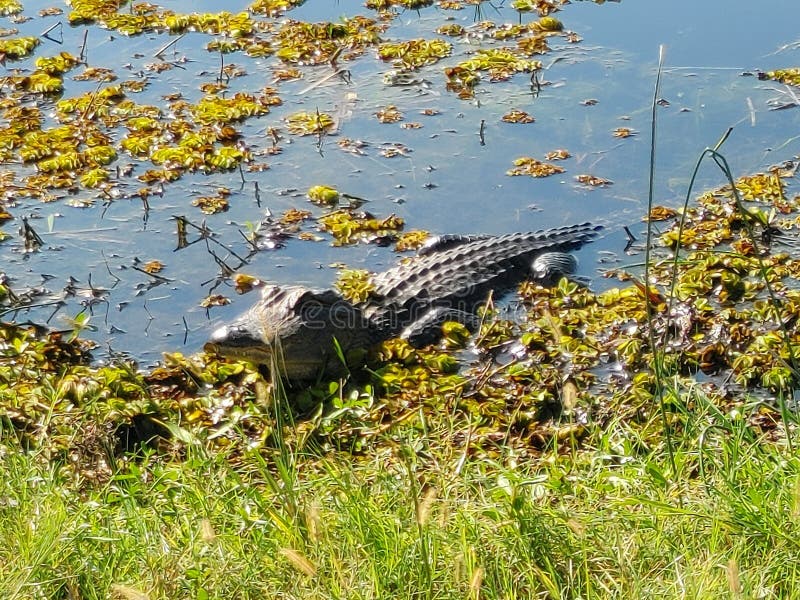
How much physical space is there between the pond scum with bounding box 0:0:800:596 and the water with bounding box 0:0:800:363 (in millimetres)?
155

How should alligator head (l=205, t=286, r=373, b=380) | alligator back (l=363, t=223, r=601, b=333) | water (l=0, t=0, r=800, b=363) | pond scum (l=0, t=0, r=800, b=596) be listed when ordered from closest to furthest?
pond scum (l=0, t=0, r=800, b=596)
alligator head (l=205, t=286, r=373, b=380)
alligator back (l=363, t=223, r=601, b=333)
water (l=0, t=0, r=800, b=363)

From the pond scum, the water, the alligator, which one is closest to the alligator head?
the alligator

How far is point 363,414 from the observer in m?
4.35

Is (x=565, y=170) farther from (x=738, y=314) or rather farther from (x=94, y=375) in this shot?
(x=94, y=375)

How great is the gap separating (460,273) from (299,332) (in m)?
1.01

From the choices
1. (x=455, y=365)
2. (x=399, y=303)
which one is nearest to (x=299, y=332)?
(x=399, y=303)

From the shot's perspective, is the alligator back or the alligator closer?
the alligator

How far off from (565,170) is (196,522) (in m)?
3.62

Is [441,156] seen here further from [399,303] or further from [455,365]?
[455,365]

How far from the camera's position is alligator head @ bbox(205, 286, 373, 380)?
470 centimetres

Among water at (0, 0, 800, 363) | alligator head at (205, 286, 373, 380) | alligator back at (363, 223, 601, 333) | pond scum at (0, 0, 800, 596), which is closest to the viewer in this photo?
pond scum at (0, 0, 800, 596)

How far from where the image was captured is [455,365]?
475 centimetres

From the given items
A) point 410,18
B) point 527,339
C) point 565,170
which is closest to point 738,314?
point 527,339

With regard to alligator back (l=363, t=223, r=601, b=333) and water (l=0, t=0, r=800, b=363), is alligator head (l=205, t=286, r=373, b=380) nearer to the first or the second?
alligator back (l=363, t=223, r=601, b=333)
